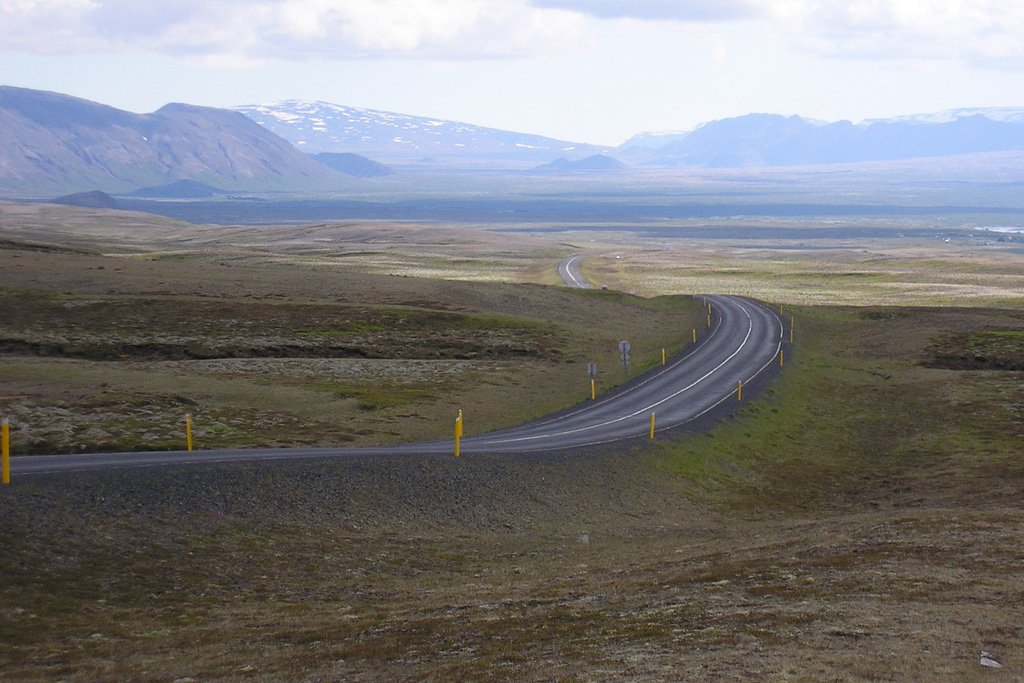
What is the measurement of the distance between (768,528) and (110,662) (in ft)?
→ 53.2

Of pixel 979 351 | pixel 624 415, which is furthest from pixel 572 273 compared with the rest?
pixel 624 415

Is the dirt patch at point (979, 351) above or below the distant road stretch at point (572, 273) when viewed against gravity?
above

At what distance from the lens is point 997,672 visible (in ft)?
37.0

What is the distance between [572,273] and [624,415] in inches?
3392

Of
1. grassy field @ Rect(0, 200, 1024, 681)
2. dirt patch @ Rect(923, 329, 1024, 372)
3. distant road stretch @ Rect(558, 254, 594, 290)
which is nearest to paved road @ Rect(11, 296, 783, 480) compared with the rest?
grassy field @ Rect(0, 200, 1024, 681)

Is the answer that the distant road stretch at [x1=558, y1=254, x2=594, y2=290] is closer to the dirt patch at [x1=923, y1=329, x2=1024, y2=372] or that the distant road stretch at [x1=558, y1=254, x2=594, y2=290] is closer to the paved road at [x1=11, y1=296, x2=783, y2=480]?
the paved road at [x1=11, y1=296, x2=783, y2=480]

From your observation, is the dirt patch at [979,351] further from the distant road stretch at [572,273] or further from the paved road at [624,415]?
the distant road stretch at [572,273]

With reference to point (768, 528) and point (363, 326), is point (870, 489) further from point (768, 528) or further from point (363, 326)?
point (363, 326)

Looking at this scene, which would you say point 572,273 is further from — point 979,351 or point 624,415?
point 624,415

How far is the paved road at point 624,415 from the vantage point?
2530 cm

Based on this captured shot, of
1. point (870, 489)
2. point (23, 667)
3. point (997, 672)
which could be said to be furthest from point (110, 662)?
point (870, 489)

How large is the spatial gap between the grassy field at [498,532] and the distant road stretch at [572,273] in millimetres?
51505

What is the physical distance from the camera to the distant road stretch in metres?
107

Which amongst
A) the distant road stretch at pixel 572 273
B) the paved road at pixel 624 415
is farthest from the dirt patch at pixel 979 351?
the distant road stretch at pixel 572 273
